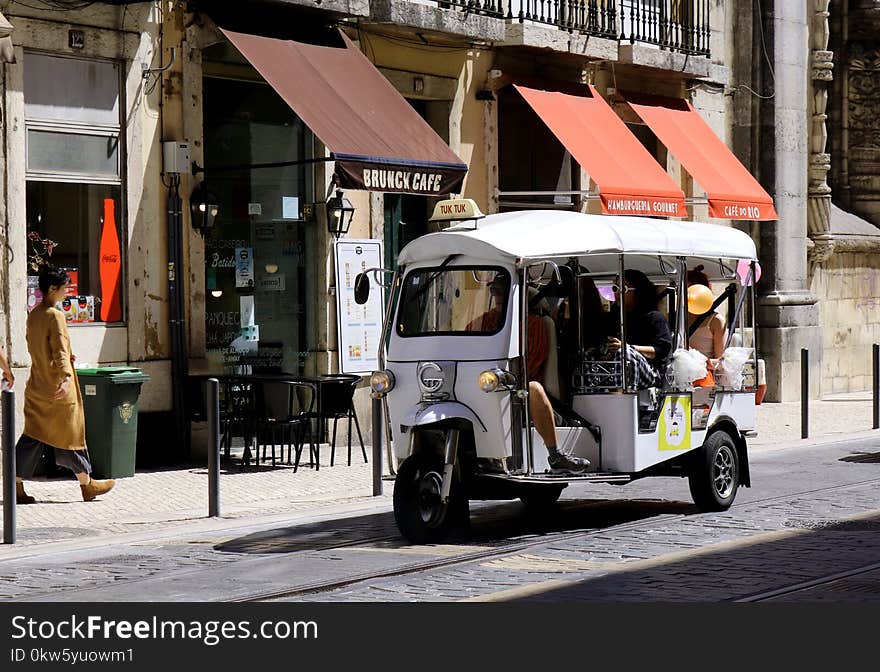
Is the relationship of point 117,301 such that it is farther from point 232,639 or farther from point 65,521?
point 232,639

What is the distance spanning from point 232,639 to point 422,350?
14.3ft

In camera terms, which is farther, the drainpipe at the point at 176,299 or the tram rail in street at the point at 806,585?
the drainpipe at the point at 176,299

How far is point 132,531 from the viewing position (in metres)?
12.3

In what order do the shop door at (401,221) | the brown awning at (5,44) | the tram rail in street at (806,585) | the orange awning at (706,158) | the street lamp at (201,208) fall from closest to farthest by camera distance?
1. the tram rail in street at (806,585)
2. the brown awning at (5,44)
3. the street lamp at (201,208)
4. the shop door at (401,221)
5. the orange awning at (706,158)

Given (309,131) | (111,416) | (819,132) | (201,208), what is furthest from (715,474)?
(819,132)

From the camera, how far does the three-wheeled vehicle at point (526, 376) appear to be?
37.3 ft

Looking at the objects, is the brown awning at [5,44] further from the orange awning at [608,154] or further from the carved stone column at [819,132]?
the carved stone column at [819,132]

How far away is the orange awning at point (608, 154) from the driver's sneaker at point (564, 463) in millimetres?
9917

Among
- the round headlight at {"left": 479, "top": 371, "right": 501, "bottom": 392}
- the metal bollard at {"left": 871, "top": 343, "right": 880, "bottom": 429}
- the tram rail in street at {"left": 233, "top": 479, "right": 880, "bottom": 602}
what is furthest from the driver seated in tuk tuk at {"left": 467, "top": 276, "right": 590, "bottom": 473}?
the metal bollard at {"left": 871, "top": 343, "right": 880, "bottom": 429}

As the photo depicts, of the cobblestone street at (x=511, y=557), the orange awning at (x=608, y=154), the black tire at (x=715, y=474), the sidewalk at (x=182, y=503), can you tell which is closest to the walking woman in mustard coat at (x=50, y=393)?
the sidewalk at (x=182, y=503)

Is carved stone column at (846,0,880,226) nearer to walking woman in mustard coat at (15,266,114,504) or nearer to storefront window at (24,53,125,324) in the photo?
storefront window at (24,53,125,324)

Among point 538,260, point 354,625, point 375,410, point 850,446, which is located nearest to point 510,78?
point 850,446

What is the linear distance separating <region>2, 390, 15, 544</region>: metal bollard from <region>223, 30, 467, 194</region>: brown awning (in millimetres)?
6037

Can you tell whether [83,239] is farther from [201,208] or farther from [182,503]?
[182,503]
